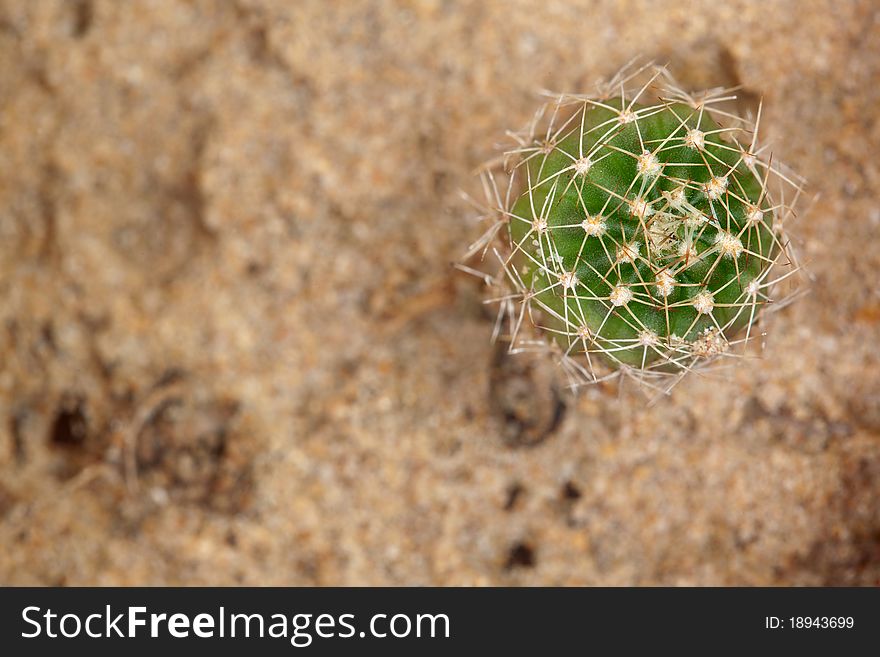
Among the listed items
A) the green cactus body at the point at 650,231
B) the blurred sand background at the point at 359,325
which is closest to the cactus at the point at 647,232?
the green cactus body at the point at 650,231

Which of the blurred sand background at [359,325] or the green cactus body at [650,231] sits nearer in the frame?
the green cactus body at [650,231]

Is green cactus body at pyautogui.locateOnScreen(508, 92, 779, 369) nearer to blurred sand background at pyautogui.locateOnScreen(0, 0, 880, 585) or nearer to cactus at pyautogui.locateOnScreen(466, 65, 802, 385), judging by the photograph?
cactus at pyautogui.locateOnScreen(466, 65, 802, 385)

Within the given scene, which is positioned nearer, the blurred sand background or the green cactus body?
the green cactus body

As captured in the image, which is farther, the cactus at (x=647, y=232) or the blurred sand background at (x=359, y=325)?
the blurred sand background at (x=359, y=325)

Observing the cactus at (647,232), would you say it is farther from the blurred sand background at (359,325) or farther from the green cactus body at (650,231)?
the blurred sand background at (359,325)

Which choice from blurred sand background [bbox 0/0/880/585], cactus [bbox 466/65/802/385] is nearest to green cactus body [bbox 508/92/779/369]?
cactus [bbox 466/65/802/385]
